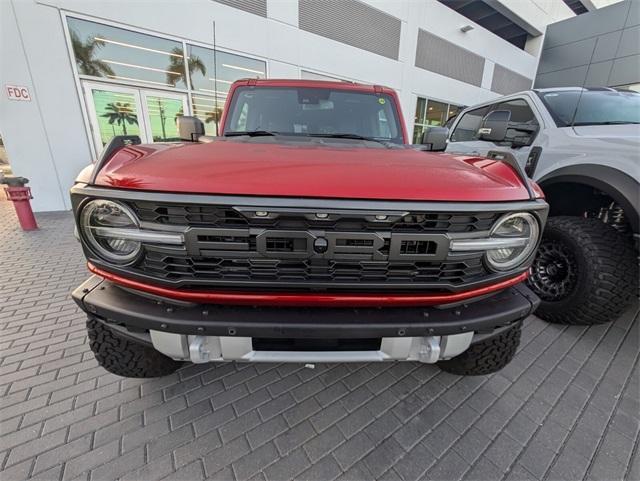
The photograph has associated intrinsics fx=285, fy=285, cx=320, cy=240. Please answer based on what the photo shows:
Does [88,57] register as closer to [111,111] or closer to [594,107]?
[111,111]

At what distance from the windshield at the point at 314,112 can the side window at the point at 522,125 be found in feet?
5.81

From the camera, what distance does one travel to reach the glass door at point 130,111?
621 cm

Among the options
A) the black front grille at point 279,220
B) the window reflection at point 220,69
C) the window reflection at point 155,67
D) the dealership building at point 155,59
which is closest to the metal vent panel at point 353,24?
the dealership building at point 155,59

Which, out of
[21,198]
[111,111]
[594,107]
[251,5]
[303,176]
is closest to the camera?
[303,176]

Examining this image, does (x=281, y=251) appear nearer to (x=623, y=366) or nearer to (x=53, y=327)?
(x=53, y=327)

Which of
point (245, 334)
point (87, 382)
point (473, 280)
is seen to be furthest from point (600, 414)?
point (87, 382)

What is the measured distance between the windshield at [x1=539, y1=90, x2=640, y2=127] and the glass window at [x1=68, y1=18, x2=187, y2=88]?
7424 mm

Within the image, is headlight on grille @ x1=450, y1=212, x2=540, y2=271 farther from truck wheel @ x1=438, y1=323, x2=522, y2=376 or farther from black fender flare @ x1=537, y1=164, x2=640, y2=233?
black fender flare @ x1=537, y1=164, x2=640, y2=233

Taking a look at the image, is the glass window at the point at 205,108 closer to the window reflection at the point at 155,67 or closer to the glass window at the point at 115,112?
the window reflection at the point at 155,67

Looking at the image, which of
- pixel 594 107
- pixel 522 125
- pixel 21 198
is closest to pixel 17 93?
pixel 21 198

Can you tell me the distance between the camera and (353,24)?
352 inches

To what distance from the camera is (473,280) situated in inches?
54.0

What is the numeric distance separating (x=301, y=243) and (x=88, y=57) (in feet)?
25.0

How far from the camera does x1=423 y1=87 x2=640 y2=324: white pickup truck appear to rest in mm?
2340
